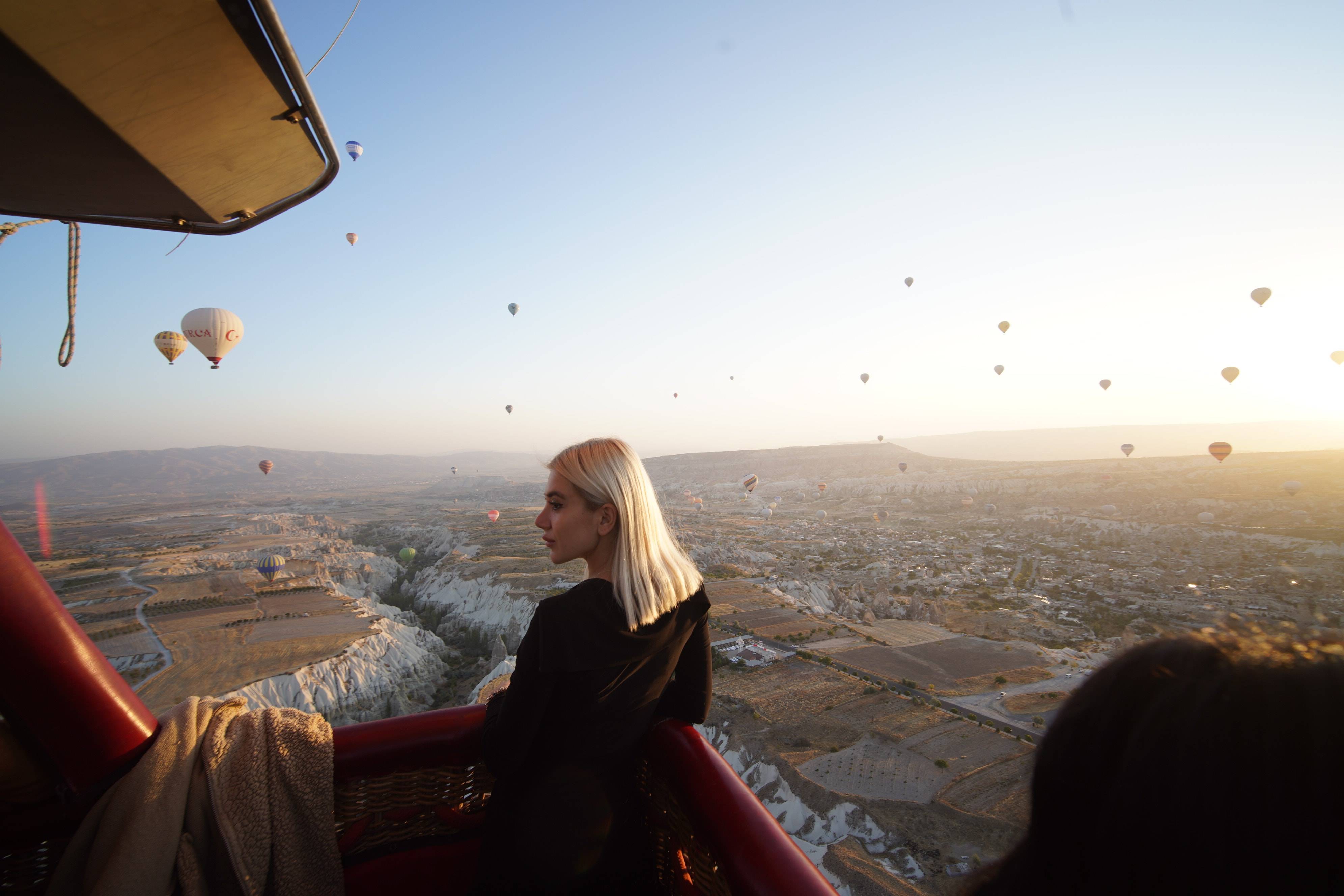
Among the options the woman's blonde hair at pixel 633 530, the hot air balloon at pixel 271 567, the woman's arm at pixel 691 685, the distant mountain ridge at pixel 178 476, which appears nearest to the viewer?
the woman's blonde hair at pixel 633 530

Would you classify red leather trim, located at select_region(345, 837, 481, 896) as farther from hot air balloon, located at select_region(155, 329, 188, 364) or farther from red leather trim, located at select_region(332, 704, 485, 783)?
hot air balloon, located at select_region(155, 329, 188, 364)

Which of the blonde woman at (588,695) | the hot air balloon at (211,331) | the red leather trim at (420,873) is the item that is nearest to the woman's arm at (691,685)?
the blonde woman at (588,695)

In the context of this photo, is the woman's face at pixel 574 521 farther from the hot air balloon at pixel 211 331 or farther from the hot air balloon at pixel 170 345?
the hot air balloon at pixel 170 345

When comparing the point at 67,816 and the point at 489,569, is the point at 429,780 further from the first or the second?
the point at 489,569

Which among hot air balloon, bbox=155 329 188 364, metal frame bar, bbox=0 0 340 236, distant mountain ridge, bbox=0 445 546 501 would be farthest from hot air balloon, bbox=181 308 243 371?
distant mountain ridge, bbox=0 445 546 501

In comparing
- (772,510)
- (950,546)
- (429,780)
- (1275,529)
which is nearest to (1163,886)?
(429,780)

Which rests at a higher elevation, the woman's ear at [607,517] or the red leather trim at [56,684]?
the woman's ear at [607,517]

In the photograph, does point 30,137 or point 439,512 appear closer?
point 30,137
